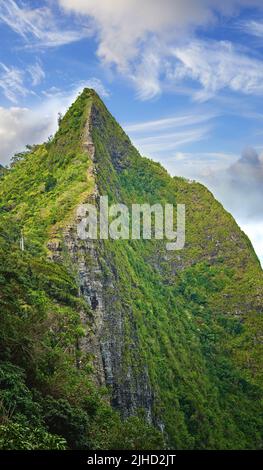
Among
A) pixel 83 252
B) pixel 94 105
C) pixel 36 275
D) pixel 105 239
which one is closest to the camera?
pixel 36 275

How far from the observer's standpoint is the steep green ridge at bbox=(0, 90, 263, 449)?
3235 cm

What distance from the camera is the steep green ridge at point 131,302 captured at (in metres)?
32.4

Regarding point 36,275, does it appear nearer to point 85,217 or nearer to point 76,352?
point 76,352

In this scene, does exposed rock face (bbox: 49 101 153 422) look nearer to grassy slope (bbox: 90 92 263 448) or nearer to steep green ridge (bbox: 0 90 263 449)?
steep green ridge (bbox: 0 90 263 449)

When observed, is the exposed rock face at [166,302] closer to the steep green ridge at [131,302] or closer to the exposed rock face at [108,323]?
the exposed rock face at [108,323]

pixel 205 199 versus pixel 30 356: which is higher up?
pixel 205 199

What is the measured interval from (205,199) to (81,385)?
10250 cm

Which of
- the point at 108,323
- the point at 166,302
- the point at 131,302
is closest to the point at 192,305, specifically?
the point at 166,302

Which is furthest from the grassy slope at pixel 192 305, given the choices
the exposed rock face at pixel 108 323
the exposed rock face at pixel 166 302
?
the exposed rock face at pixel 108 323

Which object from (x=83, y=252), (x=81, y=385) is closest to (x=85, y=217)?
(x=83, y=252)

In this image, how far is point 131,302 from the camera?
2773 inches

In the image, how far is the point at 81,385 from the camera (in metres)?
30.6

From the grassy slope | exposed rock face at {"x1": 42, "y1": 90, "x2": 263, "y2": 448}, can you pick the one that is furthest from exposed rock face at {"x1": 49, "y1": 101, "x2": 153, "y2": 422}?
the grassy slope

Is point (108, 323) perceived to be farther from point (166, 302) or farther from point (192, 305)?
point (192, 305)
